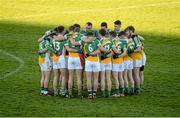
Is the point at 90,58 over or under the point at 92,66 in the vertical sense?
over

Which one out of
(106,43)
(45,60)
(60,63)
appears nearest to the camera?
(106,43)

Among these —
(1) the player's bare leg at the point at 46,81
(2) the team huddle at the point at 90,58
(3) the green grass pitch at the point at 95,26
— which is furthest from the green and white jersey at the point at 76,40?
(3) the green grass pitch at the point at 95,26

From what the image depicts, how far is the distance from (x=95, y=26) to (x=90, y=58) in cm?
1628

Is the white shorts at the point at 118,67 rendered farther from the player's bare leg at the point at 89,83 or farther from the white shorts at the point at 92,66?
the player's bare leg at the point at 89,83

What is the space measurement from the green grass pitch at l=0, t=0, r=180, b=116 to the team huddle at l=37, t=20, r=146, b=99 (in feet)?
1.65

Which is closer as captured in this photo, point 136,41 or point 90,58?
point 90,58

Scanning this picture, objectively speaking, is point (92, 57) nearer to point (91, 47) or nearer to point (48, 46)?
point (91, 47)

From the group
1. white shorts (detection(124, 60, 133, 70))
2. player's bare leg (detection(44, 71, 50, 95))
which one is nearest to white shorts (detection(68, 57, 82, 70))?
player's bare leg (detection(44, 71, 50, 95))

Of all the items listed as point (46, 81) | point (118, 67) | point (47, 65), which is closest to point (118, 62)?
point (118, 67)

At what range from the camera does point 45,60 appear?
1756 centimetres

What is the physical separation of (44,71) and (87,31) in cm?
180

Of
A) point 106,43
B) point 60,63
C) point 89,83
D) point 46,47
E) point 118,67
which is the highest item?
point 106,43

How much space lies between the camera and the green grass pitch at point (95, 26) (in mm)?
16266

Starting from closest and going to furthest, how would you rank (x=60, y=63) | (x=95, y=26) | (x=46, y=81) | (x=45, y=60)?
(x=60, y=63), (x=45, y=60), (x=46, y=81), (x=95, y=26)
